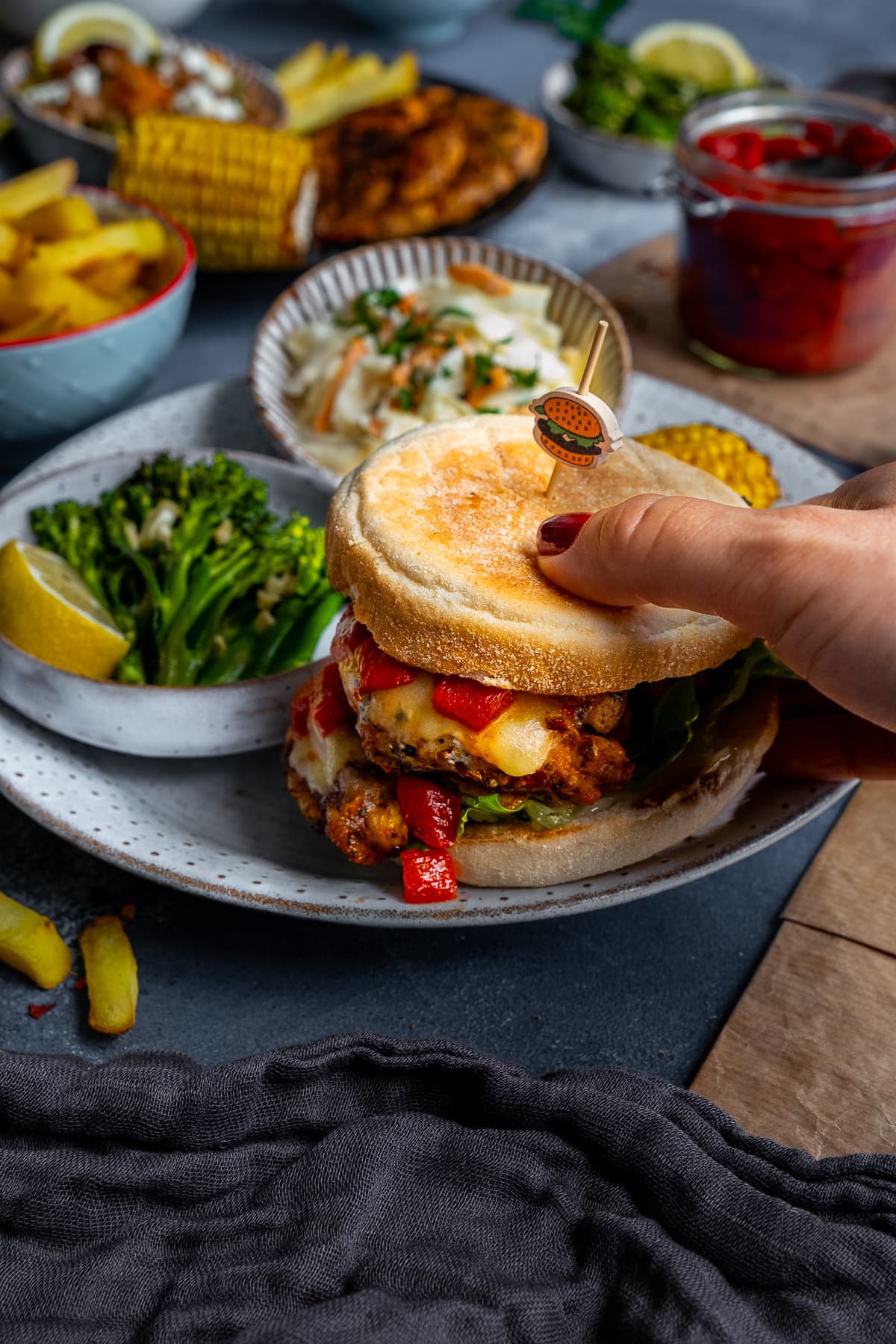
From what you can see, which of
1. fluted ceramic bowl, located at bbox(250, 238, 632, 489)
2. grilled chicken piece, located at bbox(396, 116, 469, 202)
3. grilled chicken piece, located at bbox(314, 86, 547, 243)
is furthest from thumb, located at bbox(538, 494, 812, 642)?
grilled chicken piece, located at bbox(396, 116, 469, 202)

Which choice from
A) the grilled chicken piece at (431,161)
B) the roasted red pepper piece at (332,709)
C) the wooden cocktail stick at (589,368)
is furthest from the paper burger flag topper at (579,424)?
the grilled chicken piece at (431,161)

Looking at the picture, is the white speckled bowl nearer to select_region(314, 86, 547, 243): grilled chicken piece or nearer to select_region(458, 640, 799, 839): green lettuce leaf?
select_region(458, 640, 799, 839): green lettuce leaf

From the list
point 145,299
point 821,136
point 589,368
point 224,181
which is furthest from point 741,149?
point 589,368

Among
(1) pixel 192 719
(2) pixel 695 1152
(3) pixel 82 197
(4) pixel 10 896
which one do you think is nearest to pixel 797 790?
(2) pixel 695 1152

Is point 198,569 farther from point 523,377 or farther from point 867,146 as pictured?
point 867,146

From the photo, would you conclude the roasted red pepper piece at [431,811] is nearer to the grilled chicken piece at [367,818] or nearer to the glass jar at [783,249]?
the grilled chicken piece at [367,818]

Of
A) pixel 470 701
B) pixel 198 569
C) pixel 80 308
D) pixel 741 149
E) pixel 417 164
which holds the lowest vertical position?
pixel 198 569

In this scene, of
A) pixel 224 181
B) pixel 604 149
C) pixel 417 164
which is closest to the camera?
pixel 224 181
